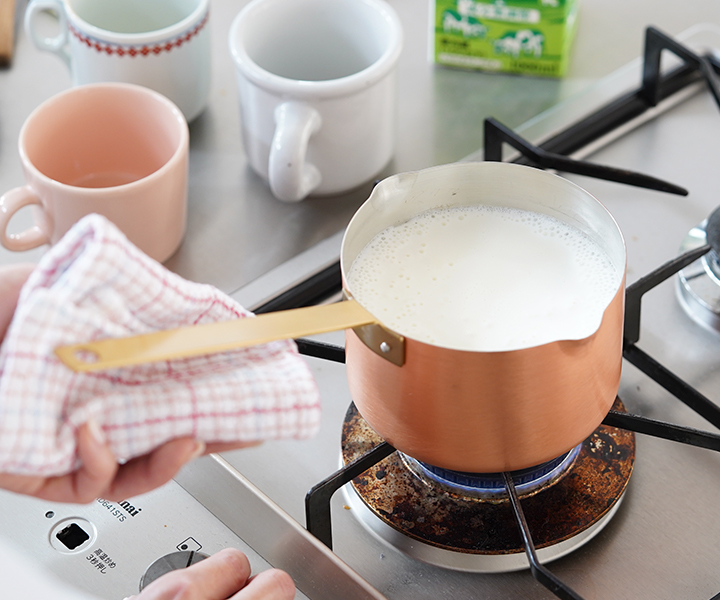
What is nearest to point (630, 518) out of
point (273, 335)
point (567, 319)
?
point (567, 319)

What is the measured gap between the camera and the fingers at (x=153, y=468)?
36cm

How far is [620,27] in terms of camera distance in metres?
0.85

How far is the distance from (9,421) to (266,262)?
0.34 meters

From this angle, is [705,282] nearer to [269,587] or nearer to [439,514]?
[439,514]

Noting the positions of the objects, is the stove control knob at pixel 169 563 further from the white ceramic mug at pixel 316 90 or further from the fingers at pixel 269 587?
the white ceramic mug at pixel 316 90

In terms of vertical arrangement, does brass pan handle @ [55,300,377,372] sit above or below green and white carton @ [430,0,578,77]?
above

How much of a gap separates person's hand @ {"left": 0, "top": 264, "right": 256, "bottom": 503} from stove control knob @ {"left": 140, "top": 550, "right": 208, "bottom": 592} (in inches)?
2.6

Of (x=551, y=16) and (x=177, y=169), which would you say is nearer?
(x=177, y=169)

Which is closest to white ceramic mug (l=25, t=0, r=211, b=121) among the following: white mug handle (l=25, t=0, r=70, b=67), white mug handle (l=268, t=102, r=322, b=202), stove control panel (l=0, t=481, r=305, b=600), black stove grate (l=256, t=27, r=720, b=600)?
white mug handle (l=25, t=0, r=70, b=67)

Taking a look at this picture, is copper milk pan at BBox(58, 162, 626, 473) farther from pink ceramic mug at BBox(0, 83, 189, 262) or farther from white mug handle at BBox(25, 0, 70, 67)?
white mug handle at BBox(25, 0, 70, 67)

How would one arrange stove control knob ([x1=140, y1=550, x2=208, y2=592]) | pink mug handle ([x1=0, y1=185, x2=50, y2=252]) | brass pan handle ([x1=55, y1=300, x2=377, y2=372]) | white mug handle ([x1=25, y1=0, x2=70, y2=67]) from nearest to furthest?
1. brass pan handle ([x1=55, y1=300, x2=377, y2=372])
2. stove control knob ([x1=140, y1=550, x2=208, y2=592])
3. pink mug handle ([x1=0, y1=185, x2=50, y2=252])
4. white mug handle ([x1=25, y1=0, x2=70, y2=67])

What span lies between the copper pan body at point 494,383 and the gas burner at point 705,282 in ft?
0.57

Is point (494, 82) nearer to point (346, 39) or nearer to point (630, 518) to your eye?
point (346, 39)

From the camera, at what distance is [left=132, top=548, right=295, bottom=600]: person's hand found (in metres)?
0.42
